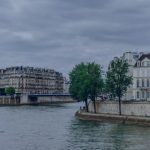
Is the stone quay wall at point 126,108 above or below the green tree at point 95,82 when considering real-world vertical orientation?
below

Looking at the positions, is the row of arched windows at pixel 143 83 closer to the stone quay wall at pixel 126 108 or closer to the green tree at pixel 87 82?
the green tree at pixel 87 82

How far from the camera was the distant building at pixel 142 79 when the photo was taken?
7744 centimetres

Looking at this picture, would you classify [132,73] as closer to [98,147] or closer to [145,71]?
[145,71]

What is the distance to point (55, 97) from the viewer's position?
185750 millimetres

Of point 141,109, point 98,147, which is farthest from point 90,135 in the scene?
point 141,109

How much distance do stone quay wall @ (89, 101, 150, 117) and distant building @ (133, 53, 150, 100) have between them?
6653 millimetres

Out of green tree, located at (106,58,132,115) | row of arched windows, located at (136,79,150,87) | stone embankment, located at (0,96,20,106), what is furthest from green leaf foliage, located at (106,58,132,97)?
stone embankment, located at (0,96,20,106)

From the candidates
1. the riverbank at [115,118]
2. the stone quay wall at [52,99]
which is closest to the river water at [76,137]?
the riverbank at [115,118]

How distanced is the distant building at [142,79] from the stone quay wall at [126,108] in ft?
21.8

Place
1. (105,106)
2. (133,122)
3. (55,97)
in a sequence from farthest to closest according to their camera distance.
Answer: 1. (55,97)
2. (105,106)
3. (133,122)

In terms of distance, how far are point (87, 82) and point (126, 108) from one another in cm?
971

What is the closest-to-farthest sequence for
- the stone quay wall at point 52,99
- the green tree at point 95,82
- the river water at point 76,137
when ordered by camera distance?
the river water at point 76,137 < the green tree at point 95,82 < the stone quay wall at point 52,99

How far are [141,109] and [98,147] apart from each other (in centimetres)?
2425

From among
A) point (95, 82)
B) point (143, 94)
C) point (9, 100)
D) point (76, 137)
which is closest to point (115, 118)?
point (95, 82)
